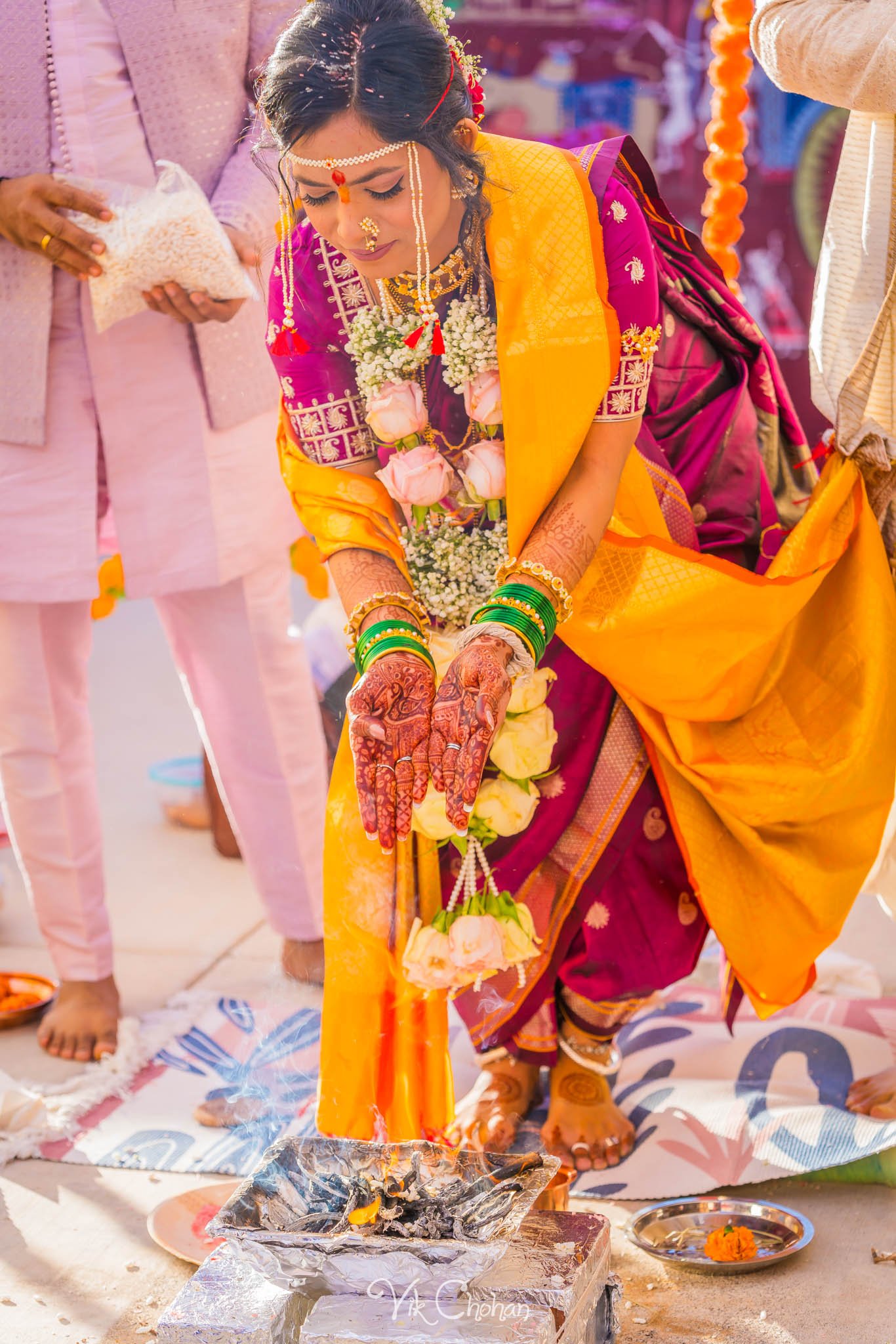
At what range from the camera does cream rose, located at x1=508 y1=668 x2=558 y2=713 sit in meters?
2.32

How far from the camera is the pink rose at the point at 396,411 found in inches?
91.1

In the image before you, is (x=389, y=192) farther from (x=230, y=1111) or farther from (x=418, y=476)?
(x=230, y=1111)

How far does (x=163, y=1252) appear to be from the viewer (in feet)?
7.87

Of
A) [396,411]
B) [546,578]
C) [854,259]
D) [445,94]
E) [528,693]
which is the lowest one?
[528,693]

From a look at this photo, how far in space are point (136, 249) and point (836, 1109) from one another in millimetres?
1944

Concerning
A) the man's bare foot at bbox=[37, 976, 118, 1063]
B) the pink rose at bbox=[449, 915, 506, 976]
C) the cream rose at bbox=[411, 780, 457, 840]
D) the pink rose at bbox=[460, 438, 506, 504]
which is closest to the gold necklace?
the pink rose at bbox=[460, 438, 506, 504]

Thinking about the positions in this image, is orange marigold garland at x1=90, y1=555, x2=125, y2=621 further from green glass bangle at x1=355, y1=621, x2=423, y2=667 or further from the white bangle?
the white bangle

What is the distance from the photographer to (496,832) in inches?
94.4

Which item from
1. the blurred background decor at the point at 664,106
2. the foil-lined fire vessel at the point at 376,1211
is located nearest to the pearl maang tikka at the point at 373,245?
the foil-lined fire vessel at the point at 376,1211

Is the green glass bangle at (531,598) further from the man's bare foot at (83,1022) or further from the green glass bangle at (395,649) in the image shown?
the man's bare foot at (83,1022)

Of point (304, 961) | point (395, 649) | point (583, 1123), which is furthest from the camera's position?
point (304, 961)

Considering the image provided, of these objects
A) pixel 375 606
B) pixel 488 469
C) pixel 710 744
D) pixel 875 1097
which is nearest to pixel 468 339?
pixel 488 469

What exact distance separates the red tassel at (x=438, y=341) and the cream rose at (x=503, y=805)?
666 mm

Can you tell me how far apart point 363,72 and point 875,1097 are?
6.08 ft
